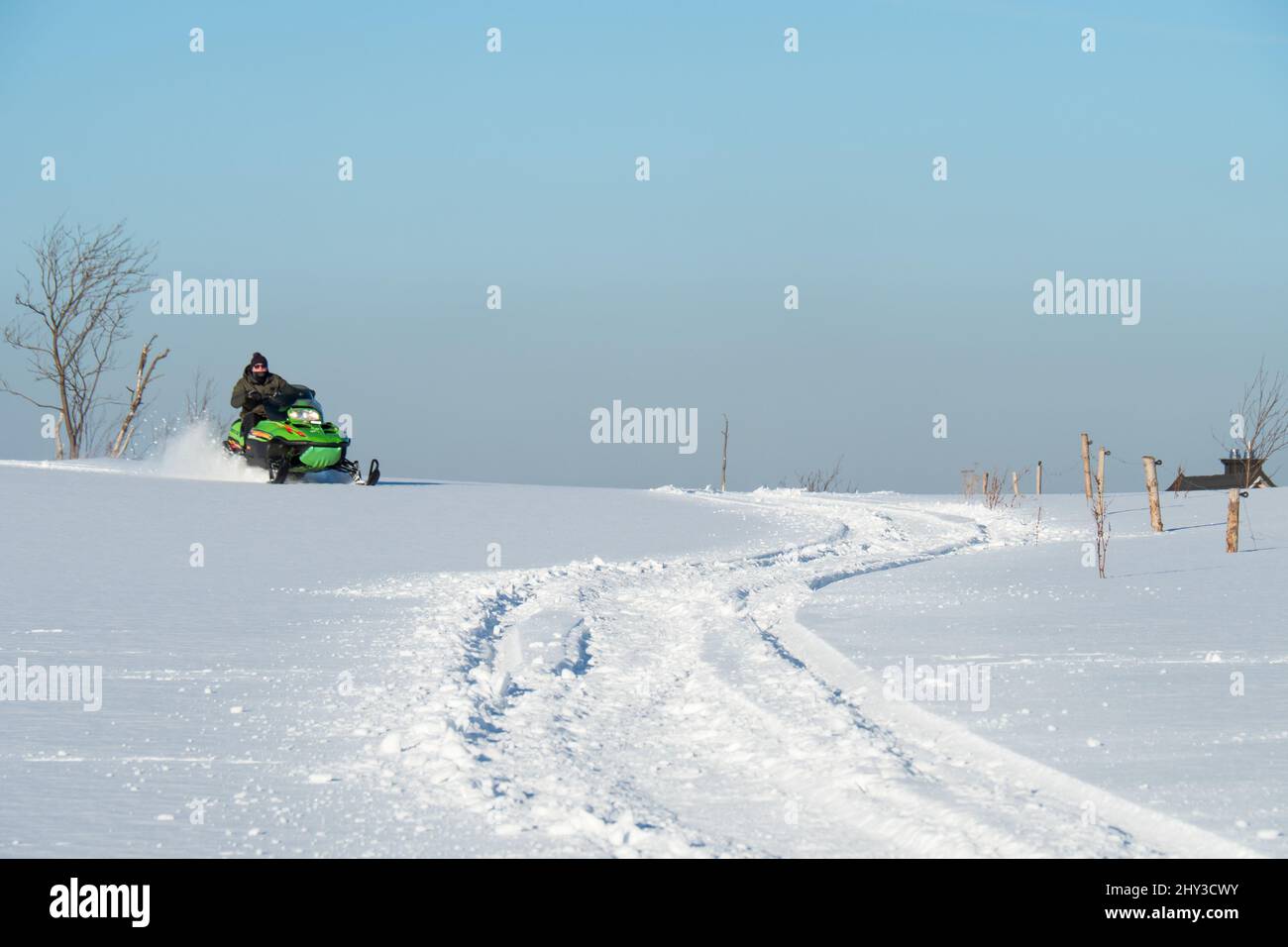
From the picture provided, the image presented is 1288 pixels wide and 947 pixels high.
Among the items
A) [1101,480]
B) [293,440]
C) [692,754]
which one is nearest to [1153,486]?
[1101,480]

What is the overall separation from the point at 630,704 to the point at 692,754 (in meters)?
1.20

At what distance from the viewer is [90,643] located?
876 cm

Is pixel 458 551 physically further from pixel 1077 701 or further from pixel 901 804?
pixel 901 804

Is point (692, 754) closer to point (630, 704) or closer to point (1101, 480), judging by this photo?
point (630, 704)

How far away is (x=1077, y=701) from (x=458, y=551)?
1035cm

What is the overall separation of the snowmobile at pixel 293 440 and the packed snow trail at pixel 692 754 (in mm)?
12857

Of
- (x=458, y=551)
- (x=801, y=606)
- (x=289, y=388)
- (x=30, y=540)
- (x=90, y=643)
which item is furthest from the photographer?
(x=289, y=388)

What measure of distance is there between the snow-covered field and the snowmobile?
7.17 metres

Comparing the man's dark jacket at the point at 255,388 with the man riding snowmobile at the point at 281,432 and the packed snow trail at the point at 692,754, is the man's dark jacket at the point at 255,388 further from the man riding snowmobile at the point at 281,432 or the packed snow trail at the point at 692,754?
the packed snow trail at the point at 692,754

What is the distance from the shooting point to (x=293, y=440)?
2344 centimetres

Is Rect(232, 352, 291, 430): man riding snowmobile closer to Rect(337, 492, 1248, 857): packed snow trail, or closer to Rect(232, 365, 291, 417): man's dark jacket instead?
Rect(232, 365, 291, 417): man's dark jacket
